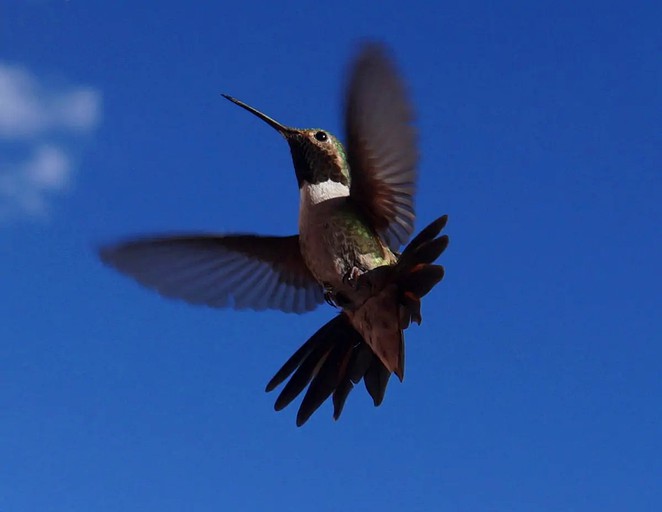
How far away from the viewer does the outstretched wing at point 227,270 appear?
361 cm

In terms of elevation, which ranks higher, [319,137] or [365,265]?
[319,137]

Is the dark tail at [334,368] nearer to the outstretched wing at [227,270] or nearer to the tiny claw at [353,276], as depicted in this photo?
the tiny claw at [353,276]

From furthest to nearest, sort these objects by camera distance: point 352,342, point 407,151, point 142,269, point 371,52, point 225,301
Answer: point 225,301 < point 142,269 < point 352,342 < point 407,151 < point 371,52

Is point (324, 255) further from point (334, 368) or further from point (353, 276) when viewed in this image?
point (334, 368)

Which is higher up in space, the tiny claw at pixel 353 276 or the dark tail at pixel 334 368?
the tiny claw at pixel 353 276

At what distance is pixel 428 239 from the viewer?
2777mm

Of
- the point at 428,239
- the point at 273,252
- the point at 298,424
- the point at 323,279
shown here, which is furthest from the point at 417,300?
the point at 273,252

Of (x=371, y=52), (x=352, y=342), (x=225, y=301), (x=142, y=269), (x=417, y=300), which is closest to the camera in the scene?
(x=371, y=52)

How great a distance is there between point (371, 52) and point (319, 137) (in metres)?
0.85

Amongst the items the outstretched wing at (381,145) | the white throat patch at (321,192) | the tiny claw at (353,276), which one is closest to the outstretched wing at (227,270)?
the white throat patch at (321,192)

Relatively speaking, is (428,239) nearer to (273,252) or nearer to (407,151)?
(407,151)

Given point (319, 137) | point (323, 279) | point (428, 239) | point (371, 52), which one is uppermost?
point (319, 137)

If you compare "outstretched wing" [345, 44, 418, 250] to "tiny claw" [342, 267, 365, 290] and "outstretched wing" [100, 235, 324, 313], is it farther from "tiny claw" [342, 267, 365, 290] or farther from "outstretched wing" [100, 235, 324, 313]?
"outstretched wing" [100, 235, 324, 313]

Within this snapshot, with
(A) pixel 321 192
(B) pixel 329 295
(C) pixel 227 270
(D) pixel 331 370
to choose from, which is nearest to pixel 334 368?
(D) pixel 331 370
